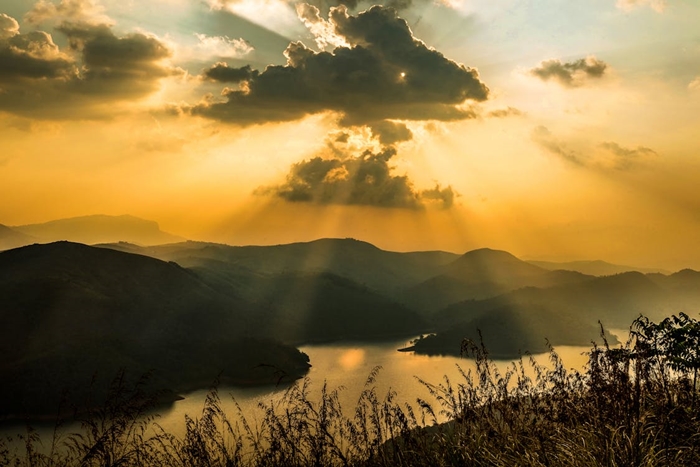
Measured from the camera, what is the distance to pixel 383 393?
107 metres

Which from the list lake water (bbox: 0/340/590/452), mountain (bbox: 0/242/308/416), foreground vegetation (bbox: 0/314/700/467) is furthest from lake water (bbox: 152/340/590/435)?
foreground vegetation (bbox: 0/314/700/467)

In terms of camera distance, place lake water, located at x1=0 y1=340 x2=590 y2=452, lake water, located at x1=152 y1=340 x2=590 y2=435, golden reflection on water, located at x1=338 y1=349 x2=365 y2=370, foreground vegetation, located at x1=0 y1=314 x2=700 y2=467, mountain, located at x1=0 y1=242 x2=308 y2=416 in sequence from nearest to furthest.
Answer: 1. foreground vegetation, located at x1=0 y1=314 x2=700 y2=467
2. lake water, located at x1=0 y1=340 x2=590 y2=452
3. lake water, located at x1=152 y1=340 x2=590 y2=435
4. mountain, located at x1=0 y1=242 x2=308 y2=416
5. golden reflection on water, located at x1=338 y1=349 x2=365 y2=370

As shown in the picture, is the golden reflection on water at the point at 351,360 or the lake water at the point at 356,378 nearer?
the lake water at the point at 356,378

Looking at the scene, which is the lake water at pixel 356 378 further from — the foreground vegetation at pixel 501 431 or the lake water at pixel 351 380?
the foreground vegetation at pixel 501 431

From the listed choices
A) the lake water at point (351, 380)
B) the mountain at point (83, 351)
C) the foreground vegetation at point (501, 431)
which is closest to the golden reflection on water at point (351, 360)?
the lake water at point (351, 380)

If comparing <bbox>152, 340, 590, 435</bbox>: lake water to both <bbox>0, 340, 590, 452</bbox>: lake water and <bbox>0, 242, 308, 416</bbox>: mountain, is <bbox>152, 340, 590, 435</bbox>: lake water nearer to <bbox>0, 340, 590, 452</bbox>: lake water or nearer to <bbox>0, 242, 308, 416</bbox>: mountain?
<bbox>0, 340, 590, 452</bbox>: lake water

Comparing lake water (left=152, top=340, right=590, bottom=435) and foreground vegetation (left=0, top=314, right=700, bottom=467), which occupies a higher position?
foreground vegetation (left=0, top=314, right=700, bottom=467)

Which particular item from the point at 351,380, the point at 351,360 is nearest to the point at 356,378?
the point at 351,380

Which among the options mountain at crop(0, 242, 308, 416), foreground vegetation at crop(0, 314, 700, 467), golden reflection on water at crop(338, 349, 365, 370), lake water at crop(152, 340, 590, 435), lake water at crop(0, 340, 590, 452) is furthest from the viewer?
golden reflection on water at crop(338, 349, 365, 370)

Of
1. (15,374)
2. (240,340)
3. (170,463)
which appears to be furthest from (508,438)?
(240,340)

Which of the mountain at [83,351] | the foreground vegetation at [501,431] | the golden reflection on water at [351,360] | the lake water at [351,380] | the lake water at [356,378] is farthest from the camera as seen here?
the golden reflection on water at [351,360]

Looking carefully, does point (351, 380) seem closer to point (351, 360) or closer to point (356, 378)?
point (356, 378)

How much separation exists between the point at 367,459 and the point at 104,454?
3469 mm

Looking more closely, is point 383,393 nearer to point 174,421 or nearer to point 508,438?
point 174,421
